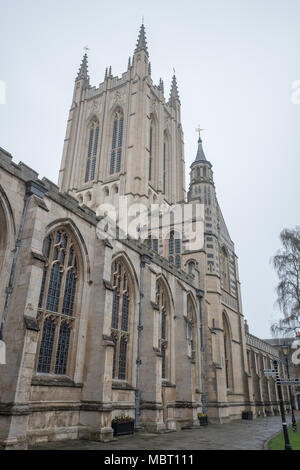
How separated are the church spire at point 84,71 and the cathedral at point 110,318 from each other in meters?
20.9

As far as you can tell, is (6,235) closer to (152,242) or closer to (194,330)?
(194,330)

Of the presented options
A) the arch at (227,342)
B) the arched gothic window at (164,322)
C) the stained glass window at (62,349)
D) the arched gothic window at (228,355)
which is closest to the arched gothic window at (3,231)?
the stained glass window at (62,349)

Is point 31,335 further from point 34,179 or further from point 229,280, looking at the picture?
point 229,280

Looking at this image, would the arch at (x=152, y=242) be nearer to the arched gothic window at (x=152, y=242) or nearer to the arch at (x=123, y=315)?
the arched gothic window at (x=152, y=242)

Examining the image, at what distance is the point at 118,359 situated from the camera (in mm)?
17266

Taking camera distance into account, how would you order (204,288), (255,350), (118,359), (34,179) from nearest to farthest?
(34,179) → (118,359) → (204,288) → (255,350)

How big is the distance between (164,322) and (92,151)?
29024 millimetres

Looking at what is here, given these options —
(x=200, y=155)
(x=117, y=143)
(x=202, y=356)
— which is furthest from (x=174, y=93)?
(x=202, y=356)

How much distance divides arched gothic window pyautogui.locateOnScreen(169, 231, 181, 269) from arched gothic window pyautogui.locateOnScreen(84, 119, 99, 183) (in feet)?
52.9

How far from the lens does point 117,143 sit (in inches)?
1718

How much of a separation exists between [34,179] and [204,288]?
19.0 m

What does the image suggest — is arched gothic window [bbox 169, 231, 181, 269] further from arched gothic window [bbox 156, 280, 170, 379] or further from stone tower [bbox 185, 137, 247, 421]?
arched gothic window [bbox 156, 280, 170, 379]

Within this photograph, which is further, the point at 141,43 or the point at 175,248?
the point at 141,43
